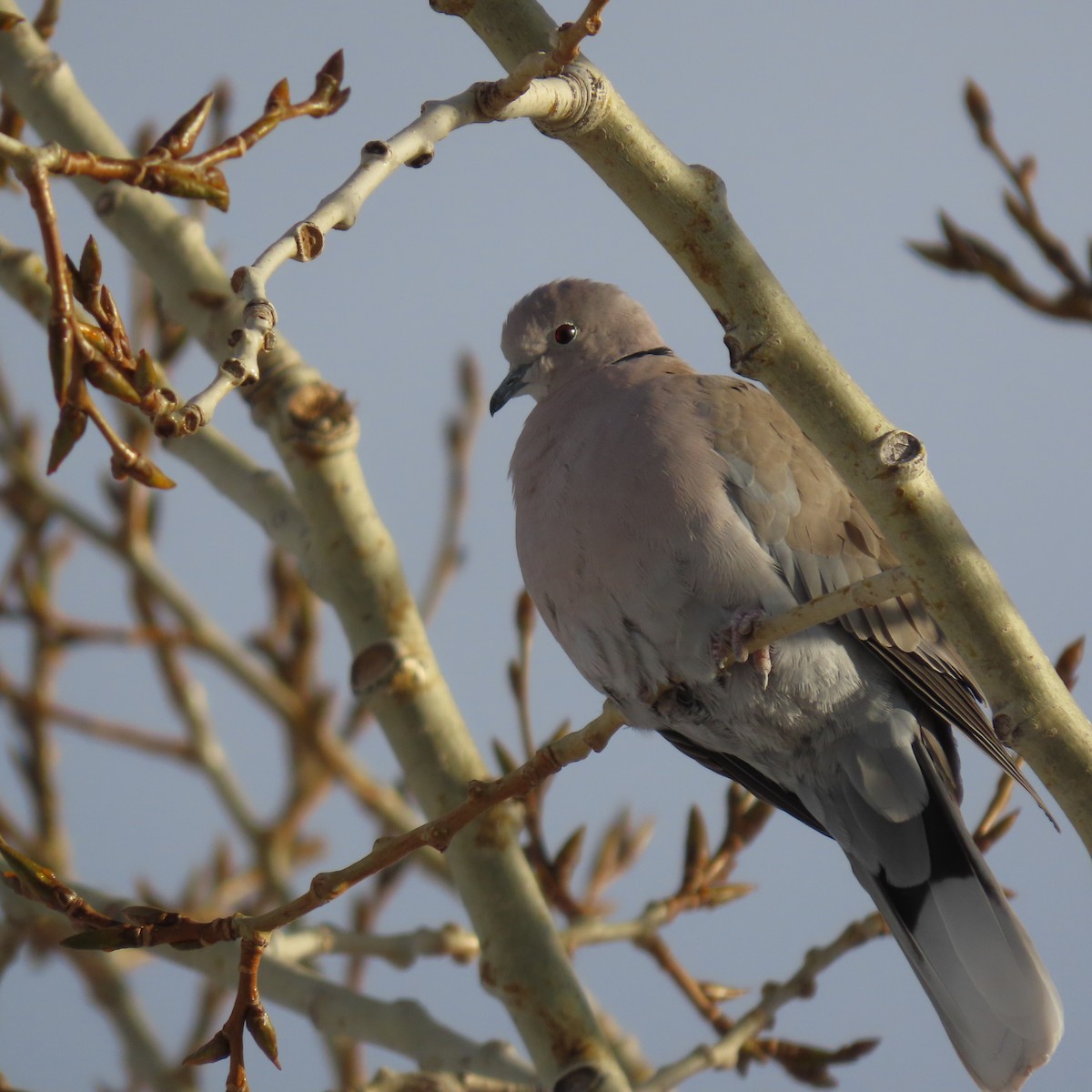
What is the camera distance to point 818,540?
7.98ft

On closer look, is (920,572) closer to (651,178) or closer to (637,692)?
(651,178)

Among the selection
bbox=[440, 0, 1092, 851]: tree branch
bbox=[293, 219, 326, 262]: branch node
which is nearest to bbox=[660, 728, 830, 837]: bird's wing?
bbox=[440, 0, 1092, 851]: tree branch

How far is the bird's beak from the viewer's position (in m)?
3.11

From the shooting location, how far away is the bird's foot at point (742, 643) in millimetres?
2238

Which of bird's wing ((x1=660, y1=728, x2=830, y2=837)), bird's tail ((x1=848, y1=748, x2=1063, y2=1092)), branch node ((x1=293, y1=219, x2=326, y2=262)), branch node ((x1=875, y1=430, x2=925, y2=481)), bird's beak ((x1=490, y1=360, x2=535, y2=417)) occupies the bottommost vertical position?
bird's tail ((x1=848, y1=748, x2=1063, y2=1092))

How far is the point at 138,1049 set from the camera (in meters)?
3.04

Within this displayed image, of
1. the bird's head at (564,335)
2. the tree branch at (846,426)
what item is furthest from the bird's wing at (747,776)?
the tree branch at (846,426)

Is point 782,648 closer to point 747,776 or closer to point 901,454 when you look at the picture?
point 747,776

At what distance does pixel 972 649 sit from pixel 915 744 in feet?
2.87

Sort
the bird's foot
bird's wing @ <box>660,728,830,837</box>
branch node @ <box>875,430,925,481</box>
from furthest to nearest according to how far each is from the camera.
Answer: bird's wing @ <box>660,728,830,837</box> < the bird's foot < branch node @ <box>875,430,925,481</box>

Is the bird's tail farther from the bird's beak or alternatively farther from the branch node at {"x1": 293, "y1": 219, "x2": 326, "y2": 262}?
the branch node at {"x1": 293, "y1": 219, "x2": 326, "y2": 262}

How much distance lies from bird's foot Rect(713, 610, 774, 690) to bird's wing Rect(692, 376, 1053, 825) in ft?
0.46

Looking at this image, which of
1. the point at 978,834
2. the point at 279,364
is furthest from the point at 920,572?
the point at 279,364

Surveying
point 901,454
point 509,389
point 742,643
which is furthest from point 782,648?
point 509,389
